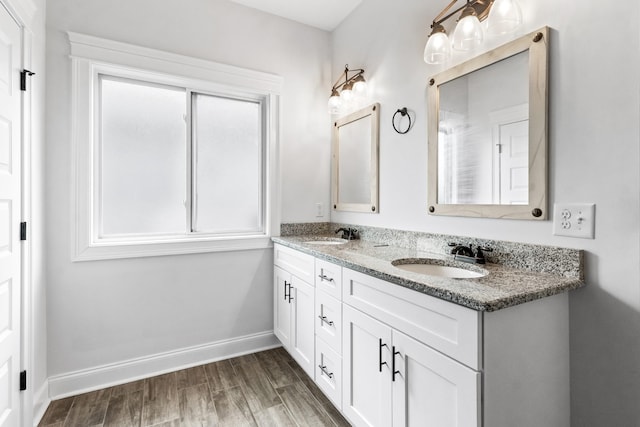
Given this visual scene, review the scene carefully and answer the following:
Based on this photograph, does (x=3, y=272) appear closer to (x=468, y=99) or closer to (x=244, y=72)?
(x=244, y=72)

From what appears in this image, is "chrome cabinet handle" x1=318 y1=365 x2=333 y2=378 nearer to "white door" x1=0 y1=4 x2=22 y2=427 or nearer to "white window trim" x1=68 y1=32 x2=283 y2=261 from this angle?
"white window trim" x1=68 y1=32 x2=283 y2=261

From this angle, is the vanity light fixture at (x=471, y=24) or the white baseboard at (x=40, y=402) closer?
the vanity light fixture at (x=471, y=24)

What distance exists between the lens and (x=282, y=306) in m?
2.29

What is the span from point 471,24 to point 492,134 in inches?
19.1

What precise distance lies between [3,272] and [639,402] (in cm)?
242

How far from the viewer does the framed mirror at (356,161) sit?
2178 millimetres

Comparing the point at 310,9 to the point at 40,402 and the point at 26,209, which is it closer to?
the point at 26,209

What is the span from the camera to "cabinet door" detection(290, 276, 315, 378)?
1.85m

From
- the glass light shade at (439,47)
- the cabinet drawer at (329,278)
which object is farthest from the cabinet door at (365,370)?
the glass light shade at (439,47)

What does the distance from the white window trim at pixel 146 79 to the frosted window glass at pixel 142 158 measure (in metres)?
0.08

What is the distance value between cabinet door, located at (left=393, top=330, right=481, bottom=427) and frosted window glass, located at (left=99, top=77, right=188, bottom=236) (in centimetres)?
179

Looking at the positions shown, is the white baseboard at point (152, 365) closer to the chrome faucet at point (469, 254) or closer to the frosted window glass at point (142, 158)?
the frosted window glass at point (142, 158)

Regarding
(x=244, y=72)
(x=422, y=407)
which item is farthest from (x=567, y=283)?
(x=244, y=72)

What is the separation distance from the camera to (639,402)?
101 cm
